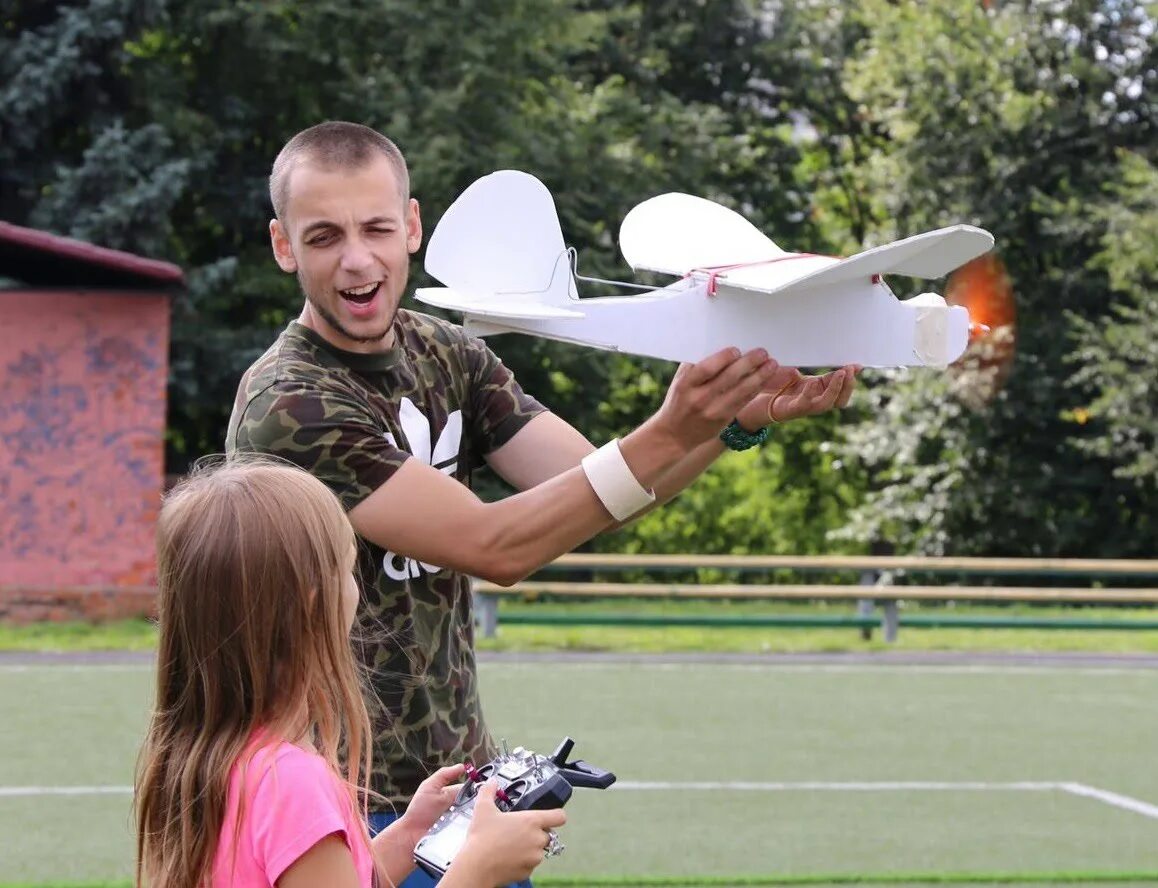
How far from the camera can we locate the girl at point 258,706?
2521mm

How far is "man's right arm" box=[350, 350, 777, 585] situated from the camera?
316 centimetres

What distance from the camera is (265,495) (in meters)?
2.65

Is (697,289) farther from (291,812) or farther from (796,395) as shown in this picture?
(291,812)

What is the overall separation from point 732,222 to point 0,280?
656 inches

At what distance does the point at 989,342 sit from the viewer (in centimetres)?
2930

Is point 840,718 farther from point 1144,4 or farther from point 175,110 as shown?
point 1144,4

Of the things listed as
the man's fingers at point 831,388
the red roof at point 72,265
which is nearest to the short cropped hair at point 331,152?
the man's fingers at point 831,388

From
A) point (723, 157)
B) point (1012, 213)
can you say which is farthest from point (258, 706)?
point (1012, 213)

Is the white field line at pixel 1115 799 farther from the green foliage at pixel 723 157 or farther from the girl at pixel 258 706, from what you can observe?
the green foliage at pixel 723 157

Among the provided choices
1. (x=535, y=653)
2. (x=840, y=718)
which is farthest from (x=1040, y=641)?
(x=840, y=718)

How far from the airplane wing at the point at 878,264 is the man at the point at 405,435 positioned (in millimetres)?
128

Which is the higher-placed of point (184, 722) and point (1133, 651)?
point (184, 722)

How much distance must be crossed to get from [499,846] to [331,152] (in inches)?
52.6

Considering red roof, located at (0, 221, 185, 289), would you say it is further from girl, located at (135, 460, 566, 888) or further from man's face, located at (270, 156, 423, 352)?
girl, located at (135, 460, 566, 888)
